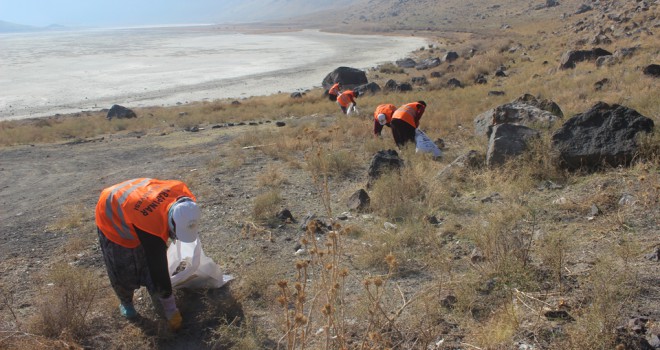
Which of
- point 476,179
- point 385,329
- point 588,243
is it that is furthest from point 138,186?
point 476,179

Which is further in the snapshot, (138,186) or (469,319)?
(138,186)

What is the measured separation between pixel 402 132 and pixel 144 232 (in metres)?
5.62

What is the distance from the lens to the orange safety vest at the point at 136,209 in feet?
11.5

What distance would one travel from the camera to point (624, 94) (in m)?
9.31

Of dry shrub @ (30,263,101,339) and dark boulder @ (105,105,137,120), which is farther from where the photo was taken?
dark boulder @ (105,105,137,120)

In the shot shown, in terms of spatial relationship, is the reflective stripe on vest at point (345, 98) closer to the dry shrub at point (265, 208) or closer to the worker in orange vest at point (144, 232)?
the dry shrub at point (265, 208)

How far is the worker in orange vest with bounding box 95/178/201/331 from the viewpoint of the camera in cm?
349

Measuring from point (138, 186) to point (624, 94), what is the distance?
8942 mm

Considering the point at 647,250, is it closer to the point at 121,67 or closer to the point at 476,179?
the point at 476,179

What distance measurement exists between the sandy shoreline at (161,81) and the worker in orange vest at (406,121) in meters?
22.4

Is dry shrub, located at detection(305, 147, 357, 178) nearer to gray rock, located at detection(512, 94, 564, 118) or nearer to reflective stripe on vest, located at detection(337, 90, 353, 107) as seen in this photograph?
gray rock, located at detection(512, 94, 564, 118)

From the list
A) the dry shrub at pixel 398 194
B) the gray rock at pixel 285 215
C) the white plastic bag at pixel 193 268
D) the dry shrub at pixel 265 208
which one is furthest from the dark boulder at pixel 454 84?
the white plastic bag at pixel 193 268

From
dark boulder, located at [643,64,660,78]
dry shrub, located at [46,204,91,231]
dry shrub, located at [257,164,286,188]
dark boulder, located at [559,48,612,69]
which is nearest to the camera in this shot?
dry shrub, located at [46,204,91,231]

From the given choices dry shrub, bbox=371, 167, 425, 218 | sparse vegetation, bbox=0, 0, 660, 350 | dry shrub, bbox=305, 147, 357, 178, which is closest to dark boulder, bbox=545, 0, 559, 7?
sparse vegetation, bbox=0, 0, 660, 350
